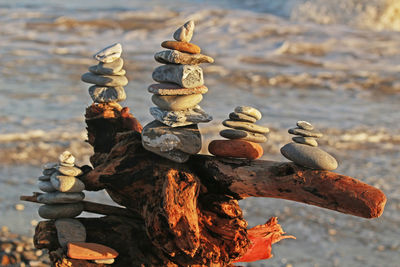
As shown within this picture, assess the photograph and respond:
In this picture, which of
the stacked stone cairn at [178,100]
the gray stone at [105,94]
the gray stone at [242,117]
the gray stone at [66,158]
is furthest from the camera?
the gray stone at [105,94]

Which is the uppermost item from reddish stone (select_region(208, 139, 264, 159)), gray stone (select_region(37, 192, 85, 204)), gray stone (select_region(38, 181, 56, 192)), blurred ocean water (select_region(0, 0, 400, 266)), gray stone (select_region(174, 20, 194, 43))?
gray stone (select_region(174, 20, 194, 43))

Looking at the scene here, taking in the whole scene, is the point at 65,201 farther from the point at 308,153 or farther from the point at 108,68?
the point at 308,153

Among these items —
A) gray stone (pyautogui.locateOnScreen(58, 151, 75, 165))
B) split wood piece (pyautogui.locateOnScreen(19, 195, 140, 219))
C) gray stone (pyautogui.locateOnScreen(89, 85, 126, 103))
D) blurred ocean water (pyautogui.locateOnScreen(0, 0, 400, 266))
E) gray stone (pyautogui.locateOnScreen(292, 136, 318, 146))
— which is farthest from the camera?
blurred ocean water (pyautogui.locateOnScreen(0, 0, 400, 266))

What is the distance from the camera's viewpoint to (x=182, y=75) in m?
2.94

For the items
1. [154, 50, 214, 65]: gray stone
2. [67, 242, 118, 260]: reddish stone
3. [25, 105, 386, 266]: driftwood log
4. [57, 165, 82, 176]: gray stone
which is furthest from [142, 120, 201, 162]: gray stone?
[67, 242, 118, 260]: reddish stone

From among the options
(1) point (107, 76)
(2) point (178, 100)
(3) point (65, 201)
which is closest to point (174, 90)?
(2) point (178, 100)

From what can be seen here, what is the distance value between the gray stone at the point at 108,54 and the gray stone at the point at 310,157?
59.5 inches

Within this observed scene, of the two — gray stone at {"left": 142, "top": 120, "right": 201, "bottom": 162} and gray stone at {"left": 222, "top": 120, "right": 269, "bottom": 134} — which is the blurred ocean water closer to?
gray stone at {"left": 222, "top": 120, "right": 269, "bottom": 134}

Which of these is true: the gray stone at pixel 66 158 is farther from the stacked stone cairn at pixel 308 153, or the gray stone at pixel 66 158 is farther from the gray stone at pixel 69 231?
the stacked stone cairn at pixel 308 153

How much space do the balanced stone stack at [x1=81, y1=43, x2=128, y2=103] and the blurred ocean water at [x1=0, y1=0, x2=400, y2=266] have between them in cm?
221

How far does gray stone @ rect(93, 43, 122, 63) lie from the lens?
3500 mm

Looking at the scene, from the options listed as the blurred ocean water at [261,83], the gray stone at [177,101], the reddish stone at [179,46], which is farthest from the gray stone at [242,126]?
the blurred ocean water at [261,83]

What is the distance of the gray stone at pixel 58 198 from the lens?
10.3ft

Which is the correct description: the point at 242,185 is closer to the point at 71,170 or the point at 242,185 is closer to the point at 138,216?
the point at 138,216
